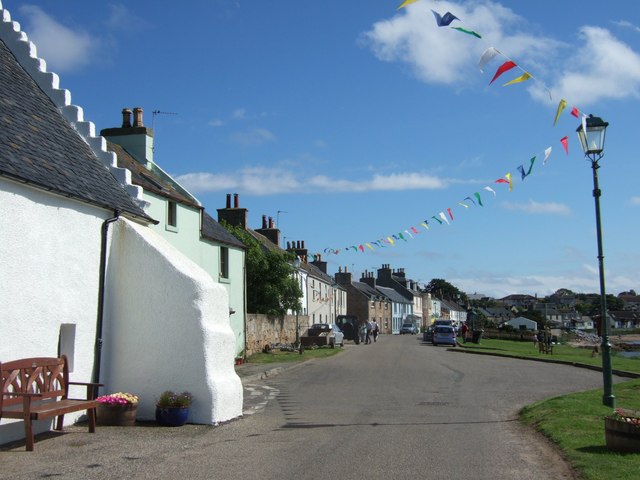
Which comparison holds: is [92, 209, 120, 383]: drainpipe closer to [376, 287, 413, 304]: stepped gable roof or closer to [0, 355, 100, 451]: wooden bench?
[0, 355, 100, 451]: wooden bench

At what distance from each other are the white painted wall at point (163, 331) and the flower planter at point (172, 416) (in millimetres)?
358

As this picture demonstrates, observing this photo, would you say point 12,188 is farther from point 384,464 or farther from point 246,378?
point 246,378

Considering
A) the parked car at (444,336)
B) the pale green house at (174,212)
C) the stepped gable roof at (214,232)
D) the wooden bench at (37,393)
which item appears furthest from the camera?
the parked car at (444,336)

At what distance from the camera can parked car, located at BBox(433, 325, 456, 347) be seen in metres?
46.8

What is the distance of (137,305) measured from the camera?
475 inches

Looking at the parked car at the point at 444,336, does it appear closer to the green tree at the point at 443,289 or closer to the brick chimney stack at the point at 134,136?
the brick chimney stack at the point at 134,136

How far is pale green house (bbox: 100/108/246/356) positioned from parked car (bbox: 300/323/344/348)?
35.5 ft

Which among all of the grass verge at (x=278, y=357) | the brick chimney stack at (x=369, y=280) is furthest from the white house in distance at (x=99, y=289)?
the brick chimney stack at (x=369, y=280)

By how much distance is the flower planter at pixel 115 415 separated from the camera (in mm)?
11070

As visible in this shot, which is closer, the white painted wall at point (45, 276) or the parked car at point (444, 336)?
the white painted wall at point (45, 276)

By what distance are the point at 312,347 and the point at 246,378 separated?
66.0ft

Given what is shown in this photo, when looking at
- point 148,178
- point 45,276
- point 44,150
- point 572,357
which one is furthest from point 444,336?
point 45,276

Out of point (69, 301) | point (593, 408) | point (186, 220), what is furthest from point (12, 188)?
point (186, 220)

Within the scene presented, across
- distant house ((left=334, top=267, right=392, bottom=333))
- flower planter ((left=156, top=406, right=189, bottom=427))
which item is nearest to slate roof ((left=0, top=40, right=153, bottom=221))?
flower planter ((left=156, top=406, right=189, bottom=427))
